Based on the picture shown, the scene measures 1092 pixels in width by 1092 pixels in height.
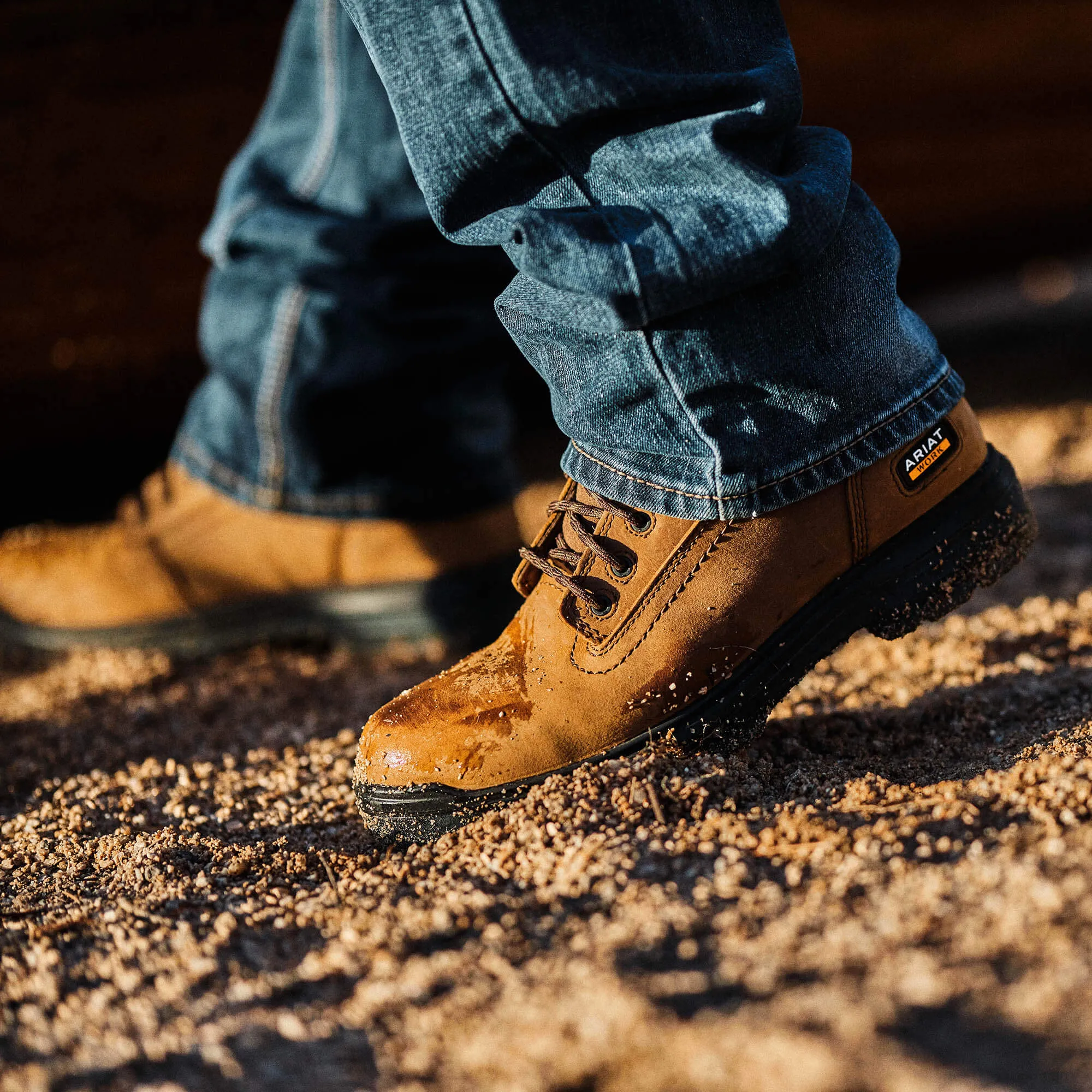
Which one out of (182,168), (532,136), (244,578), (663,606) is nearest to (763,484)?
(663,606)

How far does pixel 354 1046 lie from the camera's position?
2.09 feet

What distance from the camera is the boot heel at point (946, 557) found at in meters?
0.96

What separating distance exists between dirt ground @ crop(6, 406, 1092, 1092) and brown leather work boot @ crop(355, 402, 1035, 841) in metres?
0.04

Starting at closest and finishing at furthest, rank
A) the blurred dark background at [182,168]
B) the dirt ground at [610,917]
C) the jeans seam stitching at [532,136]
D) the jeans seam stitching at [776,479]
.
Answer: the dirt ground at [610,917] → the jeans seam stitching at [532,136] → the jeans seam stitching at [776,479] → the blurred dark background at [182,168]

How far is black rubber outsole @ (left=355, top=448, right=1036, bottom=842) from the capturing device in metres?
0.91

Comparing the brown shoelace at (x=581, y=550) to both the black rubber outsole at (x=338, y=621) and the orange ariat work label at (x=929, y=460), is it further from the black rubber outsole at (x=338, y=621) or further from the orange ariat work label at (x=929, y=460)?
the black rubber outsole at (x=338, y=621)

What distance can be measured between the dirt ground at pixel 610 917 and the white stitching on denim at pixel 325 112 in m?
0.78

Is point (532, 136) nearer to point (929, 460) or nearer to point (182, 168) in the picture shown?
point (929, 460)

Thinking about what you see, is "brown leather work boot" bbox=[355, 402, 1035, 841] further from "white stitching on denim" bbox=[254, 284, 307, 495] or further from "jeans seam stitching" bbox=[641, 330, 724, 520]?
"white stitching on denim" bbox=[254, 284, 307, 495]

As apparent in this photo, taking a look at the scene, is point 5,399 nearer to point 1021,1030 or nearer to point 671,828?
point 671,828

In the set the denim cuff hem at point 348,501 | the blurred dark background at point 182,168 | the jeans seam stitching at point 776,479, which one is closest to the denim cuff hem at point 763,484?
the jeans seam stitching at point 776,479

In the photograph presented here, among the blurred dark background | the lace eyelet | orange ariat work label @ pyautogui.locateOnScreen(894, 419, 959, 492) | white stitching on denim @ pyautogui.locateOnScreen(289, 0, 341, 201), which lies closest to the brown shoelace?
the lace eyelet

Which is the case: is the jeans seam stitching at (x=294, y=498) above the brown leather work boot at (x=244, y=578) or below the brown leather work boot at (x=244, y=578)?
above

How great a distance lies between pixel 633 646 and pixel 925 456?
33 cm
